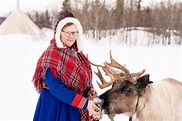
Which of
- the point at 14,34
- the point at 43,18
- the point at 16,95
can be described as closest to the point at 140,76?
the point at 16,95

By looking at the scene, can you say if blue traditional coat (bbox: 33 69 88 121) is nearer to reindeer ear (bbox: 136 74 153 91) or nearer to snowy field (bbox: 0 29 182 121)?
reindeer ear (bbox: 136 74 153 91)

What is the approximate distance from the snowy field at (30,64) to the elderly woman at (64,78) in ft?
5.29

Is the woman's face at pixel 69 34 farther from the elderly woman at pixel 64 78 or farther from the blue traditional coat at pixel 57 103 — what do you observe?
the blue traditional coat at pixel 57 103

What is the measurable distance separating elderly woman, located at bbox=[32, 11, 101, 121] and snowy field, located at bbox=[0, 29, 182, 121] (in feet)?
5.29

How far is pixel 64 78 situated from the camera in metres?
2.48

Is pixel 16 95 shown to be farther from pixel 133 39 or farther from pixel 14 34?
pixel 14 34

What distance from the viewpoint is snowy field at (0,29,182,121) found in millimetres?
6296

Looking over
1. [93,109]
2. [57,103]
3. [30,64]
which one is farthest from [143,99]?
[30,64]

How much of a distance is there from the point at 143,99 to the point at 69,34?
84 cm

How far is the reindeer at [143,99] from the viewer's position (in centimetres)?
276

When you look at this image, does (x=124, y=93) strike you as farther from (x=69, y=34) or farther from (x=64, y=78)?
(x=69, y=34)

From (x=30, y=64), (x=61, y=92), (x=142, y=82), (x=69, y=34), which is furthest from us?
(x=30, y=64)

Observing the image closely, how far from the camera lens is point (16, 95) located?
6910 mm

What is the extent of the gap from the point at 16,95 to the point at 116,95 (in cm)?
452
